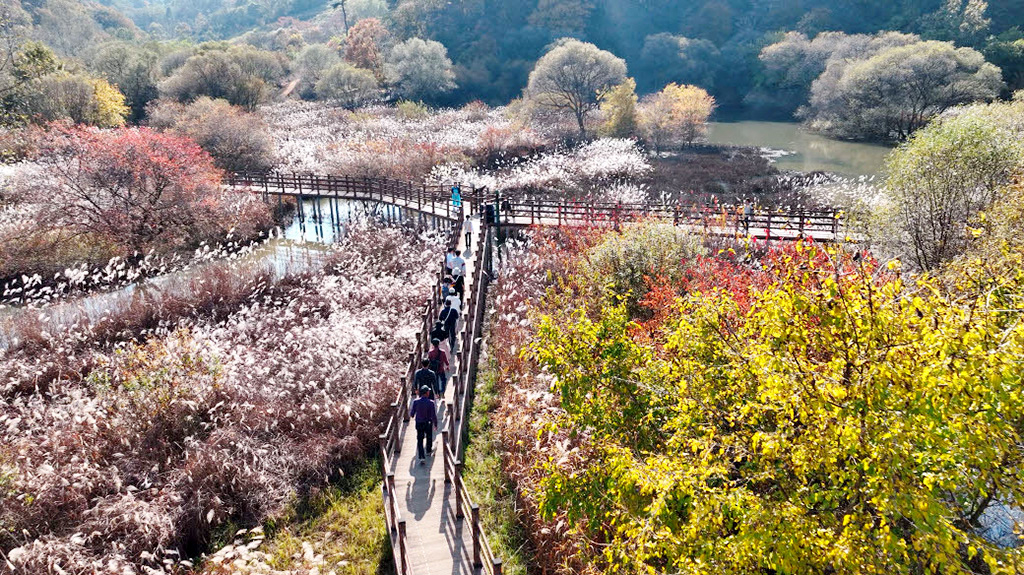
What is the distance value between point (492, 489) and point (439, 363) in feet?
→ 8.55

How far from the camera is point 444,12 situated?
262ft

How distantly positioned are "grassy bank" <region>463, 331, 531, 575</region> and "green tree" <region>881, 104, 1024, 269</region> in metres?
11.6

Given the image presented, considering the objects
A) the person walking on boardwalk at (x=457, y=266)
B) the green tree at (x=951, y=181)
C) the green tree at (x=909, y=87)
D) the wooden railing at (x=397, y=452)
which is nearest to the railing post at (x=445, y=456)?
the wooden railing at (x=397, y=452)

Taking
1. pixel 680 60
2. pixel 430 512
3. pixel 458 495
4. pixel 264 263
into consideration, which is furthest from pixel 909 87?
pixel 430 512

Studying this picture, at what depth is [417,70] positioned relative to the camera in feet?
209

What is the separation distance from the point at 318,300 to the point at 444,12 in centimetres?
7252

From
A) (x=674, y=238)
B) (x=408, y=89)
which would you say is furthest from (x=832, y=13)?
(x=674, y=238)

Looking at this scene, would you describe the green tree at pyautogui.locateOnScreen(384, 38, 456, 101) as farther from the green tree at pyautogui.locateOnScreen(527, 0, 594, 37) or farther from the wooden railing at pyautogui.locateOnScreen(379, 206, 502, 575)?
the wooden railing at pyautogui.locateOnScreen(379, 206, 502, 575)

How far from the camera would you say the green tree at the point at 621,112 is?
45688mm

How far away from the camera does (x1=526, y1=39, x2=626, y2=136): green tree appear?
1914 inches

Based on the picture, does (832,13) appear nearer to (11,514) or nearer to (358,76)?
(358,76)

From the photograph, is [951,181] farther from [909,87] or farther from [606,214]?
[909,87]

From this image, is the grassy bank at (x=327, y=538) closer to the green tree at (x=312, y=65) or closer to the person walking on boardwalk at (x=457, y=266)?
the person walking on boardwalk at (x=457, y=266)

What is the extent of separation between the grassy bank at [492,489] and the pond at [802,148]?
105ft
